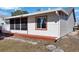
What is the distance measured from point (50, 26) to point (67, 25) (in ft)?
1.36

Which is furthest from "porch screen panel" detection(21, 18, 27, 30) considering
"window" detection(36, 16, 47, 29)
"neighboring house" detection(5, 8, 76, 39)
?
"window" detection(36, 16, 47, 29)

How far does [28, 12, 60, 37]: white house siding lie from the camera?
4898 mm

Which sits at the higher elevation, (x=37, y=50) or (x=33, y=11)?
(x=33, y=11)

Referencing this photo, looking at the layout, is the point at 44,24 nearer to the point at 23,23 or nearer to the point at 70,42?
the point at 23,23

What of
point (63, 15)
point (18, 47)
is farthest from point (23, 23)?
point (63, 15)

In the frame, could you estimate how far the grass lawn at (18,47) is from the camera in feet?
15.8

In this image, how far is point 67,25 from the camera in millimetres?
5113

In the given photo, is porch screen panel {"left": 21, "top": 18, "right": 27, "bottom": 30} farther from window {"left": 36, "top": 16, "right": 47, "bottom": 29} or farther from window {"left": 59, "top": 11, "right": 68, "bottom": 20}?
window {"left": 59, "top": 11, "right": 68, "bottom": 20}

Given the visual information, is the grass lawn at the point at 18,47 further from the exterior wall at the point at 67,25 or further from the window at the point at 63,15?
the window at the point at 63,15
